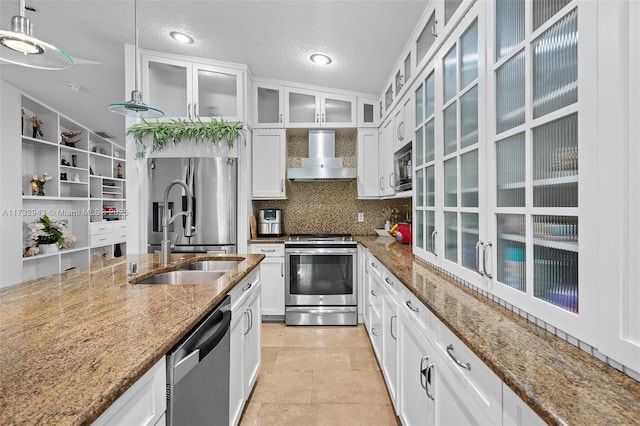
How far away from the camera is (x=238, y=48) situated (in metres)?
3.03

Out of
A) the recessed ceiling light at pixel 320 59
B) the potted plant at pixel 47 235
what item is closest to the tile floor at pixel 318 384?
the recessed ceiling light at pixel 320 59

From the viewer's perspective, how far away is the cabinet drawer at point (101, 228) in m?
5.52

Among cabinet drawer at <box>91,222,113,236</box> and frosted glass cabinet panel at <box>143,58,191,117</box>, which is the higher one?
frosted glass cabinet panel at <box>143,58,191,117</box>

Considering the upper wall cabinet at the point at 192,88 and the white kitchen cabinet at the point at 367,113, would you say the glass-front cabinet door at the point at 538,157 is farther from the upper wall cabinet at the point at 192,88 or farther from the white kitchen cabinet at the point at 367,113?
the upper wall cabinet at the point at 192,88

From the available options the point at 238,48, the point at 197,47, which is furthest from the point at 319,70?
the point at 197,47

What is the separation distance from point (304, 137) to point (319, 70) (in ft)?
3.35

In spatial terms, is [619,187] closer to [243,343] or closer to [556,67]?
[556,67]

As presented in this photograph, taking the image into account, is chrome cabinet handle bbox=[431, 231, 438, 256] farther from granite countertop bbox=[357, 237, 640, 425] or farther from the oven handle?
the oven handle

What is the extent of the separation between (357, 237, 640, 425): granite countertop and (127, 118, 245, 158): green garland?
271cm

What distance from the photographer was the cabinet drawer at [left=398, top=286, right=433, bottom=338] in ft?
4.32

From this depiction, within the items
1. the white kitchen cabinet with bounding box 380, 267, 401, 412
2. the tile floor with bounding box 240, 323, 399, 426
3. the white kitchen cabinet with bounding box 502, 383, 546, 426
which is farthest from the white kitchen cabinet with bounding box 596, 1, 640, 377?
the tile floor with bounding box 240, 323, 399, 426

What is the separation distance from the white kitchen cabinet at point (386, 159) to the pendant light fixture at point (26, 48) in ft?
8.23

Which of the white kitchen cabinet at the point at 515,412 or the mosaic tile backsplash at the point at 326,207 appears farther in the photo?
the mosaic tile backsplash at the point at 326,207

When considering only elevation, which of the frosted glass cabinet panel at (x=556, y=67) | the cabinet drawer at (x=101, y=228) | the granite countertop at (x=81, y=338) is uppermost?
the frosted glass cabinet panel at (x=556, y=67)
